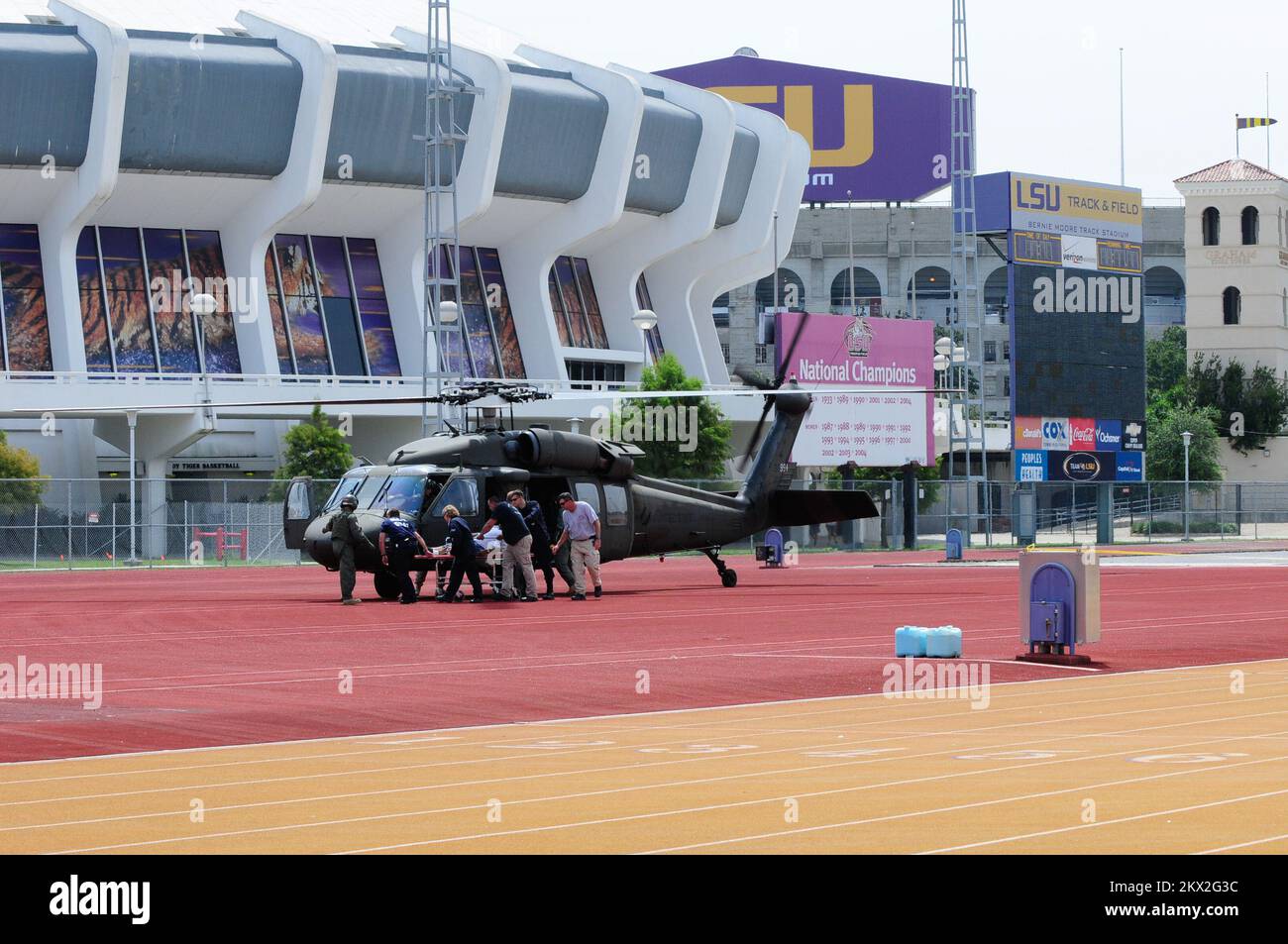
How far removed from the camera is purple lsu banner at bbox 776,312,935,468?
68.6m

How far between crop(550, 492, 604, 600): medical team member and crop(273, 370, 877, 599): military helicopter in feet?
2.55

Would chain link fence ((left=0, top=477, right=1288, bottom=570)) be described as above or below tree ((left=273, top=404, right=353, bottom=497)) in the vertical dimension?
below

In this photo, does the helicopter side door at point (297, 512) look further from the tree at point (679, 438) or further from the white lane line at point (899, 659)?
the tree at point (679, 438)

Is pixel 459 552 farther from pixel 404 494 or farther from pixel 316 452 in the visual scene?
pixel 316 452

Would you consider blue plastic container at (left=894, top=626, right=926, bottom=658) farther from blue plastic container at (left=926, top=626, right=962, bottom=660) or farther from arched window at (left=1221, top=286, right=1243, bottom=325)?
arched window at (left=1221, top=286, right=1243, bottom=325)

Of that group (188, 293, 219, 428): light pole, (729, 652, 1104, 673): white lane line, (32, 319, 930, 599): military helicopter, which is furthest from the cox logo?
(729, 652, 1104, 673): white lane line

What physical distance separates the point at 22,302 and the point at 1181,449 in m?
58.4

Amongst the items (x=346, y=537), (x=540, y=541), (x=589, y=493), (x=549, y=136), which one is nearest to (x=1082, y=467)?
(x=549, y=136)

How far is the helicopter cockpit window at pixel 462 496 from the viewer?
29.8 m

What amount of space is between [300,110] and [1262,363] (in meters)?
61.6

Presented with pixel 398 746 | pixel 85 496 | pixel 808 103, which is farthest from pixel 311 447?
pixel 808 103

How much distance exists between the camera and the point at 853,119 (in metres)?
117

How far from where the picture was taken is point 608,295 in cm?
8650

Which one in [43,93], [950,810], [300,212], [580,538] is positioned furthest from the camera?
[300,212]
